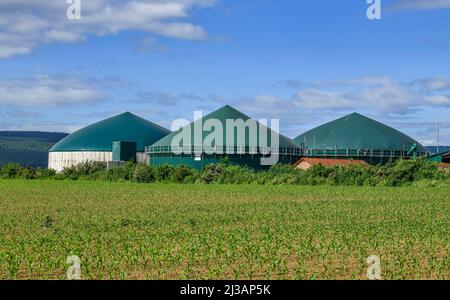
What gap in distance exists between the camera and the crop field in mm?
14648

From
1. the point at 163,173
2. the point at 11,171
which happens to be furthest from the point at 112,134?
the point at 163,173

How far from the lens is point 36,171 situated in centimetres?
7875

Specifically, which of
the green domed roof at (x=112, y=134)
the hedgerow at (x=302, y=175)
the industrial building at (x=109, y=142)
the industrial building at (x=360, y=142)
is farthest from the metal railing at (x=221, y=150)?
the green domed roof at (x=112, y=134)

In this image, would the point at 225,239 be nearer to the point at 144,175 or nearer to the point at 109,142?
the point at 144,175

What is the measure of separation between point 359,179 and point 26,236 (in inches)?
1662

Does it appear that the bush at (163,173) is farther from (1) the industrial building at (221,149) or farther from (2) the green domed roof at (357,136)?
(2) the green domed roof at (357,136)

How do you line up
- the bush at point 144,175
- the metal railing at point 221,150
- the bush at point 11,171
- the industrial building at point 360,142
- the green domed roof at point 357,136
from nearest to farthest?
the bush at point 144,175, the metal railing at point 221,150, the bush at point 11,171, the industrial building at point 360,142, the green domed roof at point 357,136

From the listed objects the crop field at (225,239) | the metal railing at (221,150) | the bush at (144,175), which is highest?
the metal railing at (221,150)

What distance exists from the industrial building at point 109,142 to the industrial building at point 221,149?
5555 millimetres

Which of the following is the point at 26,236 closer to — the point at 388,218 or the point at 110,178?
the point at 388,218

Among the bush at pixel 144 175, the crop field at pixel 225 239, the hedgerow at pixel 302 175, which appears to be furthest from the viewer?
the bush at pixel 144 175

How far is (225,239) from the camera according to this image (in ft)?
64.7

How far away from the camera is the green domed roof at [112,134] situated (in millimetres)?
90188
